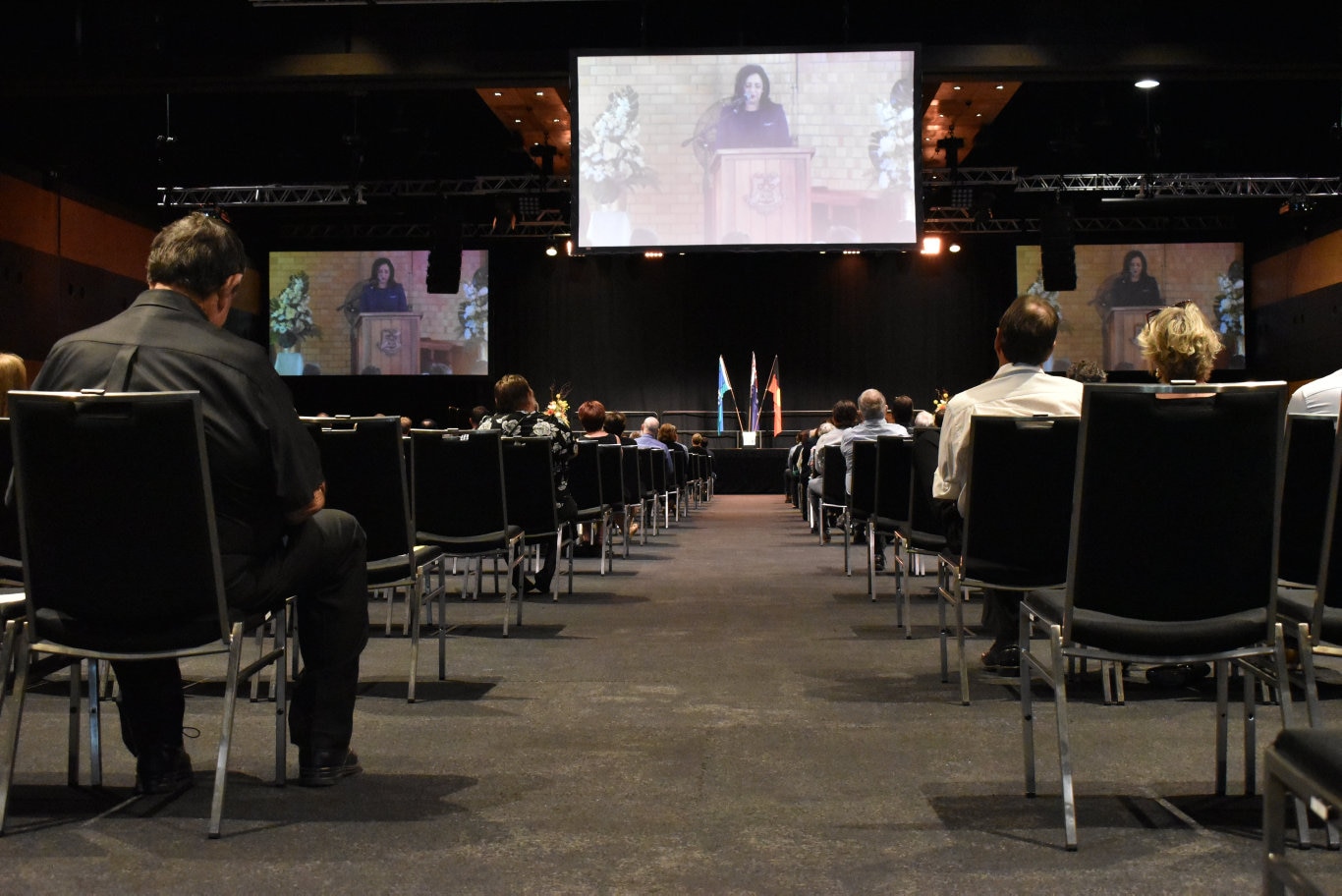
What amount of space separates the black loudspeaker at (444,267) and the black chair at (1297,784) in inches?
623

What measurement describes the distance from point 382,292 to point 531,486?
1565 cm

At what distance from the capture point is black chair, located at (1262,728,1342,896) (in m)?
0.98

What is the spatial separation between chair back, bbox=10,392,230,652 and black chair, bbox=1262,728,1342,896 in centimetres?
180

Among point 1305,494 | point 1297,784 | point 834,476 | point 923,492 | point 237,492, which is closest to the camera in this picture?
point 1297,784

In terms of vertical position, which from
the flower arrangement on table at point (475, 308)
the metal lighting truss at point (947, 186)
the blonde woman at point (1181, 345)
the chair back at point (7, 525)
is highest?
the metal lighting truss at point (947, 186)

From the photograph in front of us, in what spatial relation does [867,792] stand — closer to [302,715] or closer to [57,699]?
[302,715]

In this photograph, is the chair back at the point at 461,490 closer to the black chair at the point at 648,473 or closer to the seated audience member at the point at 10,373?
the seated audience member at the point at 10,373

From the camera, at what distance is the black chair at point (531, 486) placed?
18.0ft

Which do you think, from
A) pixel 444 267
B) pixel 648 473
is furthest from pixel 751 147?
pixel 444 267

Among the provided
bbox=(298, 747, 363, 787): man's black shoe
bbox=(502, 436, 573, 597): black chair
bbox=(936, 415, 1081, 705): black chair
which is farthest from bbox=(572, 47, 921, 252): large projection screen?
bbox=(298, 747, 363, 787): man's black shoe

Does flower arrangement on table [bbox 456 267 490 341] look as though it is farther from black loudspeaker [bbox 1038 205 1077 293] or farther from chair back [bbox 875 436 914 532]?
chair back [bbox 875 436 914 532]

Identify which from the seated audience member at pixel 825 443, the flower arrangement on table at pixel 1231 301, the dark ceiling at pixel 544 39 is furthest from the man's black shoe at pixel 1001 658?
the flower arrangement on table at pixel 1231 301

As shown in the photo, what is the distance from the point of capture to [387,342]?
66.6 feet

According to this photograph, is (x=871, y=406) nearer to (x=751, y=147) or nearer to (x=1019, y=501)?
(x=751, y=147)
